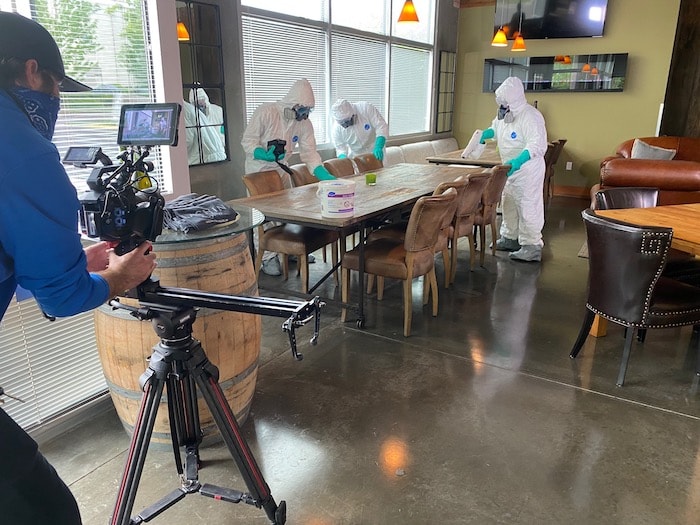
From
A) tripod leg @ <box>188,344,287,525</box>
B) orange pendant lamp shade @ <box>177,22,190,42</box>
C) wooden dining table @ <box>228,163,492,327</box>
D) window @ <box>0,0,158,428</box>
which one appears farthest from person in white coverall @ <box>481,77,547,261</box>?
tripod leg @ <box>188,344,287,525</box>

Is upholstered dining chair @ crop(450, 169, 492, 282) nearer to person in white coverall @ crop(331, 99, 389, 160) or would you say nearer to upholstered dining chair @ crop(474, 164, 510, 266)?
upholstered dining chair @ crop(474, 164, 510, 266)

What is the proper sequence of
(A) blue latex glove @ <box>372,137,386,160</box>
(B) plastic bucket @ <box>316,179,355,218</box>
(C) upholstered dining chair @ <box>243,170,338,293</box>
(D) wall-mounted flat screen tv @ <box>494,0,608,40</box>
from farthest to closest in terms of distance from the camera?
(D) wall-mounted flat screen tv @ <box>494,0,608,40</box> < (A) blue latex glove @ <box>372,137,386,160</box> < (C) upholstered dining chair @ <box>243,170,338,293</box> < (B) plastic bucket @ <box>316,179,355,218</box>

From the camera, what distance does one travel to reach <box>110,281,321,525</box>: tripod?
1.27 meters

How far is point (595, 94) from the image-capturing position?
25.0ft

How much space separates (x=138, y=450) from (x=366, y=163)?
4.09 m

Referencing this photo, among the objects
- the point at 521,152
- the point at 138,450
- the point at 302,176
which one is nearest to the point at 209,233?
the point at 138,450

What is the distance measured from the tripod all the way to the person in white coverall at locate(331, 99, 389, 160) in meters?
4.47

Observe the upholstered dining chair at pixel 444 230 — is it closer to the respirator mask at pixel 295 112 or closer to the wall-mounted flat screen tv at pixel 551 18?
the respirator mask at pixel 295 112

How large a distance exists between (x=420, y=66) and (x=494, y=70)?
122 cm

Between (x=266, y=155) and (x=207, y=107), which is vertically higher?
(x=207, y=107)

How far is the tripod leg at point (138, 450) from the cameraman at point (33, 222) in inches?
11.2

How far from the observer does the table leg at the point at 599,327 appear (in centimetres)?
319

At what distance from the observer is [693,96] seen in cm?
708

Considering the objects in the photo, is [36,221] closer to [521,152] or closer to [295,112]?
[295,112]
